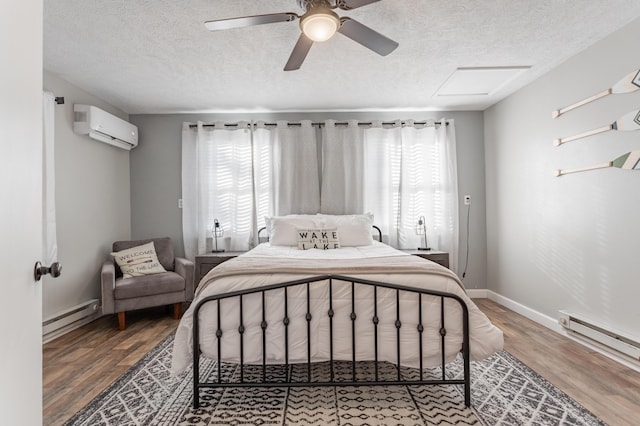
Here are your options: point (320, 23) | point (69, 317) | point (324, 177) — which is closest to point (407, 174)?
point (324, 177)

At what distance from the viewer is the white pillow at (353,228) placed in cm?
389

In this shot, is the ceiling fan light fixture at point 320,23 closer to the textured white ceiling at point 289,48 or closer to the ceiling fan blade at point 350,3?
the ceiling fan blade at point 350,3

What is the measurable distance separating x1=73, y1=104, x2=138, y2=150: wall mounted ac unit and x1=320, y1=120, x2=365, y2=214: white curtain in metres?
2.34

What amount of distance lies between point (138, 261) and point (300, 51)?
9.33 feet

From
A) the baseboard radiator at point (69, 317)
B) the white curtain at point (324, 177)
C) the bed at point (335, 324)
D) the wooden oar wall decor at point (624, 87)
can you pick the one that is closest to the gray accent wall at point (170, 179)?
the white curtain at point (324, 177)

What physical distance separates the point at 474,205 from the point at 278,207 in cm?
252

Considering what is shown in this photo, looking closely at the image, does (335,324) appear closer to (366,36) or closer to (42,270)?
(42,270)

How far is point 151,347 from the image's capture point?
118 inches

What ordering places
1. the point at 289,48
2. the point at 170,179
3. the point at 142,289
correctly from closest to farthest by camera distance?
the point at 289,48 → the point at 142,289 → the point at 170,179

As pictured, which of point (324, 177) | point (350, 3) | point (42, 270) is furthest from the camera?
point (324, 177)

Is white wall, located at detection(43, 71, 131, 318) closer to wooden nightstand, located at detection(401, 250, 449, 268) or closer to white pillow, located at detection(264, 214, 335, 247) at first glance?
white pillow, located at detection(264, 214, 335, 247)

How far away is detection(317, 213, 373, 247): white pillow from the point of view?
3.89 meters

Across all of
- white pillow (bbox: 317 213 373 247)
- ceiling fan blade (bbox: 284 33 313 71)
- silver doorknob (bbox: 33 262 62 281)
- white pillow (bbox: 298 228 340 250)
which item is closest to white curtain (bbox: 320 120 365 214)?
white pillow (bbox: 317 213 373 247)

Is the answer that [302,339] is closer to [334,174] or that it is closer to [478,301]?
[334,174]
